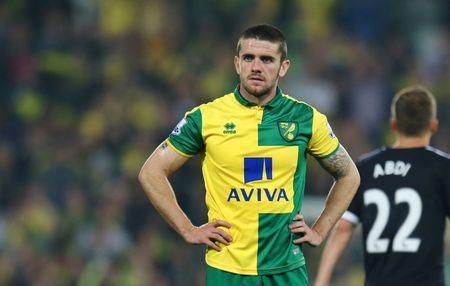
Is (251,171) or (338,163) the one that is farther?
(338,163)

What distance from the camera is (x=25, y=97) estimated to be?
14.8 metres

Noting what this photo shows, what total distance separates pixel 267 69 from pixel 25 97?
29.4 feet

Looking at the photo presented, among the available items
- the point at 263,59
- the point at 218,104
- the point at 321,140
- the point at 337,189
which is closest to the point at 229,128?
the point at 218,104

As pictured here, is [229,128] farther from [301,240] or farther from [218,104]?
[301,240]

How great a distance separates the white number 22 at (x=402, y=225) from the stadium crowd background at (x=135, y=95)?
4.85 meters

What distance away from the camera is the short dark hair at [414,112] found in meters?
7.14

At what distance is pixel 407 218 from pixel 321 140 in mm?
1053

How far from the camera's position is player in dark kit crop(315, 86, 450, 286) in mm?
7031

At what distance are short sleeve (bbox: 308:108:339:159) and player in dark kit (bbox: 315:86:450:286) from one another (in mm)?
904

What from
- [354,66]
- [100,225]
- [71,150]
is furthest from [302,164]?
[354,66]

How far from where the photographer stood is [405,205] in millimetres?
7082

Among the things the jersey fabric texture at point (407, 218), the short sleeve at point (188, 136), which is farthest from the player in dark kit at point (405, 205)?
the short sleeve at point (188, 136)

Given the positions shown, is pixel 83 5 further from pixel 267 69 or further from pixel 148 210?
pixel 267 69

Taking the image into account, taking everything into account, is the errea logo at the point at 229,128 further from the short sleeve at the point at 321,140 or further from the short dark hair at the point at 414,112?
the short dark hair at the point at 414,112
